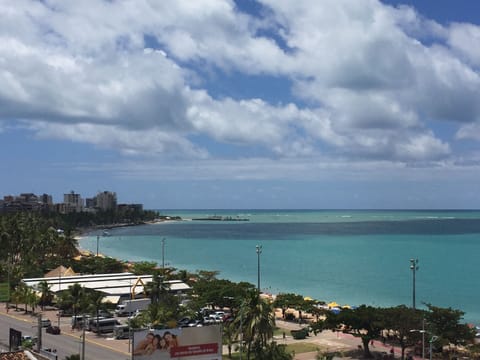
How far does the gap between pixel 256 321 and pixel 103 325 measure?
24512mm

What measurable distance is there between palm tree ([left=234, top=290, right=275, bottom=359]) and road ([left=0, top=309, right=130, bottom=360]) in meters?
12.4

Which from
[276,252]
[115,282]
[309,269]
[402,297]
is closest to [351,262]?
[309,269]

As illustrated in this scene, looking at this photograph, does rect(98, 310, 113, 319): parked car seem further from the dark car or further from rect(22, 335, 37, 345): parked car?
rect(22, 335, 37, 345): parked car

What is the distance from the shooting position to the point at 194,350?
121 ft

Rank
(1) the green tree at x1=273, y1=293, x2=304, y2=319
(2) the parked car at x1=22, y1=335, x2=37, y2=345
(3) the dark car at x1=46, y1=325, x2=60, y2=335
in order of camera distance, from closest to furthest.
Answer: (2) the parked car at x1=22, y1=335, x2=37, y2=345, (3) the dark car at x1=46, y1=325, x2=60, y2=335, (1) the green tree at x1=273, y1=293, x2=304, y2=319

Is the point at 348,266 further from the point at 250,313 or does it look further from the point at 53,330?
the point at 250,313

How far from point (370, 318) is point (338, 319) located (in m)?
2.90

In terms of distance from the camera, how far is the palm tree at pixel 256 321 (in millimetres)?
37781

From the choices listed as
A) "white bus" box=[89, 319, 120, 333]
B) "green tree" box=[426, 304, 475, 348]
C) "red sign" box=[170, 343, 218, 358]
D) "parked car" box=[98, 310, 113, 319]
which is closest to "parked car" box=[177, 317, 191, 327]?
"white bus" box=[89, 319, 120, 333]

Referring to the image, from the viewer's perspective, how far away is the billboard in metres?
35.2

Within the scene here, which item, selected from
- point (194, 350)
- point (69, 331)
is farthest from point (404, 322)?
point (69, 331)

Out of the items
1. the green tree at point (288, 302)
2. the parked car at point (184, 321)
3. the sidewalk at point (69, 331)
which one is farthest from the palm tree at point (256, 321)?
the green tree at point (288, 302)

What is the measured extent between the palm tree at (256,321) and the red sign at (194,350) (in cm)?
270

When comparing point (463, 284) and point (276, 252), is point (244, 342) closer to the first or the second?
point (463, 284)
